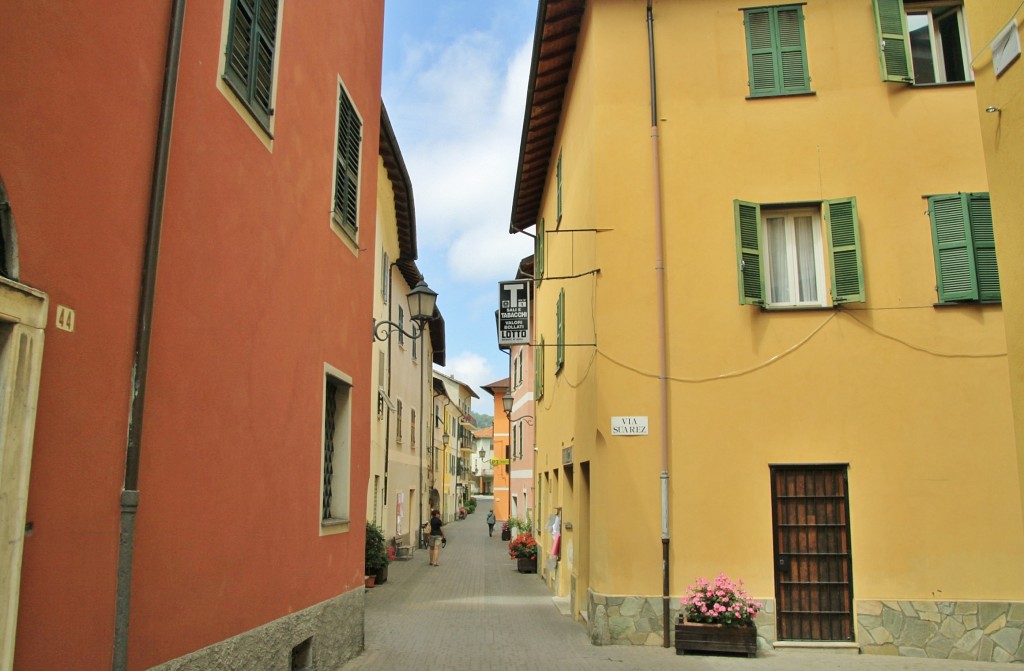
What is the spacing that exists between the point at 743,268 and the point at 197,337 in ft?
23.9

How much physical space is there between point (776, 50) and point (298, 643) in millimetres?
9382

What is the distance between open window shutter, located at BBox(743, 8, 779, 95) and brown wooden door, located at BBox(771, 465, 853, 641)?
503cm

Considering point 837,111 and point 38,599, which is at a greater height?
point 837,111

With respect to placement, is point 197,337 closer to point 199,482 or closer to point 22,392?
point 199,482

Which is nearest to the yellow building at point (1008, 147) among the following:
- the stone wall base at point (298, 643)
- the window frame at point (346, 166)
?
the stone wall base at point (298, 643)

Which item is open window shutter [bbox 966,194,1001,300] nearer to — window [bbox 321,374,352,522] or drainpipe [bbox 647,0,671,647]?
drainpipe [bbox 647,0,671,647]

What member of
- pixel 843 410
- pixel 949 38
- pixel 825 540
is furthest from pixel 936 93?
pixel 825 540

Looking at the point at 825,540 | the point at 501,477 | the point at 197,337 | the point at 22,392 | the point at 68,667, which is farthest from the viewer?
the point at 501,477

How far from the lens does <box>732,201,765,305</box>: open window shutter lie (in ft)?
36.3

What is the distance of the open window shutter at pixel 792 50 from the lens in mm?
11695

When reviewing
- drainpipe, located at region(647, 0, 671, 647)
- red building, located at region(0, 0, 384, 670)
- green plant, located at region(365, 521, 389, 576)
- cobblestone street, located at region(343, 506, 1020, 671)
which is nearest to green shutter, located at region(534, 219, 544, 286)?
green plant, located at region(365, 521, 389, 576)

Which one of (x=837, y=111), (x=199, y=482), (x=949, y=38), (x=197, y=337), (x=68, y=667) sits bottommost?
(x=68, y=667)

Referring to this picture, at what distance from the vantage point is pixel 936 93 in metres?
→ 11.4

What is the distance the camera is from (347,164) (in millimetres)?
10250
